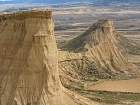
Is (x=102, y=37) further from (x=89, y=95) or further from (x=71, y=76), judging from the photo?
(x=89, y=95)

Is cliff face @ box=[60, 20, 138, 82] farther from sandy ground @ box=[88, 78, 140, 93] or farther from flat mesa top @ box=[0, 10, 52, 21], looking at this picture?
flat mesa top @ box=[0, 10, 52, 21]

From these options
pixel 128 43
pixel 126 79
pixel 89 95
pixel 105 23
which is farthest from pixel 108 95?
pixel 128 43

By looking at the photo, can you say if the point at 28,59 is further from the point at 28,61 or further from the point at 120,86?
the point at 120,86

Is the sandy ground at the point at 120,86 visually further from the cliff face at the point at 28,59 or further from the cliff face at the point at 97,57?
the cliff face at the point at 28,59

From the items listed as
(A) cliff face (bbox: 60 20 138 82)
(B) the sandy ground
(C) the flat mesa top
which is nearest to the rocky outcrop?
(C) the flat mesa top

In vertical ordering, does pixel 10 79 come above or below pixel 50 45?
below

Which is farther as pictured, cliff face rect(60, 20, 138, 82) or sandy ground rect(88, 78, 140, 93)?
cliff face rect(60, 20, 138, 82)

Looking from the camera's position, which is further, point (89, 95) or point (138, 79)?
point (138, 79)
